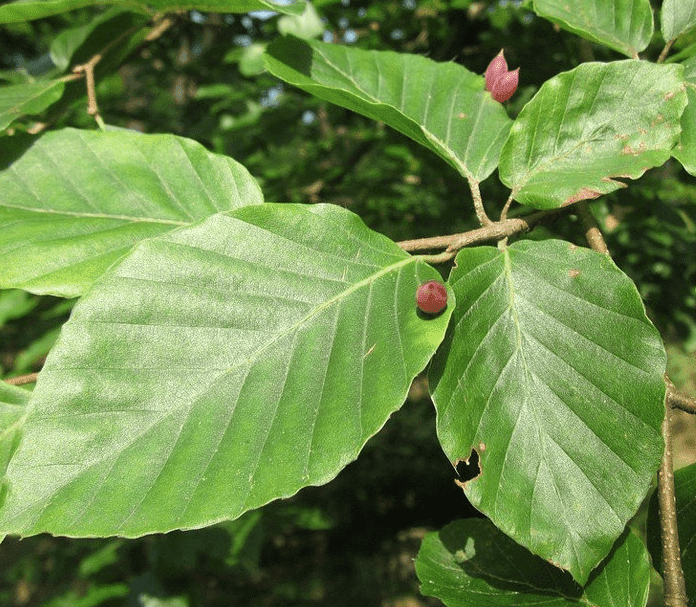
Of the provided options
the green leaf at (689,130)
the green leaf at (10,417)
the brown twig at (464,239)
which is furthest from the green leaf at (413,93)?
the green leaf at (10,417)

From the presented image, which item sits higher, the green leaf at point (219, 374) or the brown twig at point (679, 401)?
the brown twig at point (679, 401)

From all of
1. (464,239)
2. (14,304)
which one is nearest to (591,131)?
(464,239)

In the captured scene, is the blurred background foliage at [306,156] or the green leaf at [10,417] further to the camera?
the blurred background foliage at [306,156]

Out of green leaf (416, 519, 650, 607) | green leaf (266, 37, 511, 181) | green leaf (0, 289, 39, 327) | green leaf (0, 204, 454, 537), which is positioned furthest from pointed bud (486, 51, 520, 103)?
green leaf (0, 289, 39, 327)

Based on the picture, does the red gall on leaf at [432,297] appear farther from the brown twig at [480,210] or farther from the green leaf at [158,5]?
the green leaf at [158,5]

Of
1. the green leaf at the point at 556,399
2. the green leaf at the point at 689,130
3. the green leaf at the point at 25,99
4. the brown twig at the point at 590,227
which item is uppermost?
the green leaf at the point at 689,130

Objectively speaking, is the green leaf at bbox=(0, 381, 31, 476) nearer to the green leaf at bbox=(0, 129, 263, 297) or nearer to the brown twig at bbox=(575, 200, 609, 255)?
the green leaf at bbox=(0, 129, 263, 297)

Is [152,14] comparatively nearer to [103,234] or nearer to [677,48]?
[103,234]
